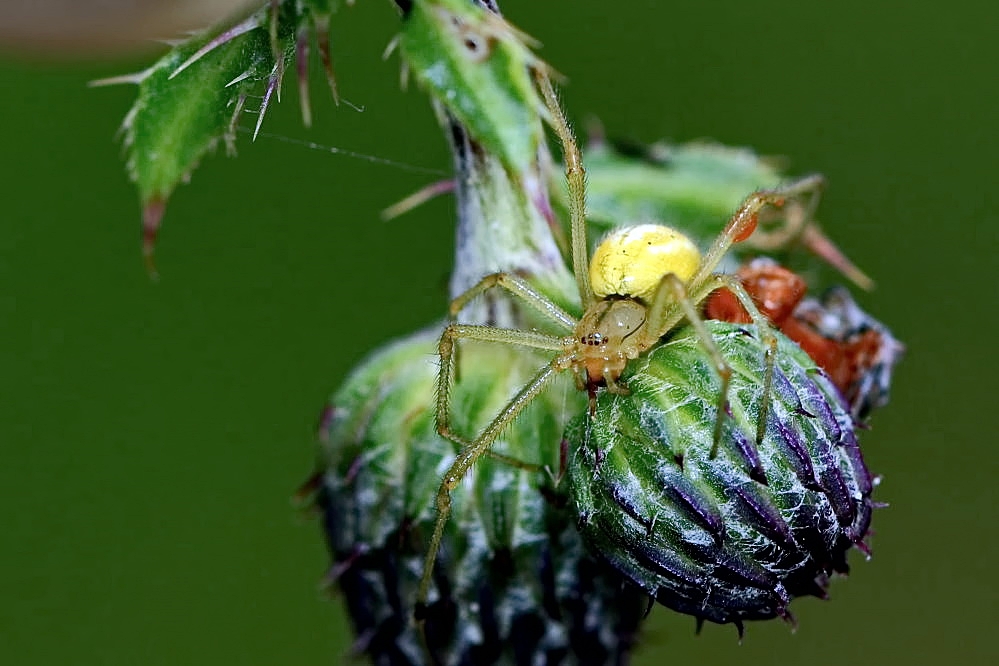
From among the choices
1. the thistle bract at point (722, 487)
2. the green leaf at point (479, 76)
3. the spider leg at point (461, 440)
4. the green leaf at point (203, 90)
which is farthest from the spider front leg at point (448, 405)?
the green leaf at point (203, 90)

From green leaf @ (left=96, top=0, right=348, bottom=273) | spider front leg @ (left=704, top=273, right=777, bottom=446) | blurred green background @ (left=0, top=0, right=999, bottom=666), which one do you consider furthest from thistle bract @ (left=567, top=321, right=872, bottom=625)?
blurred green background @ (left=0, top=0, right=999, bottom=666)

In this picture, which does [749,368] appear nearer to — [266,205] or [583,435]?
[583,435]

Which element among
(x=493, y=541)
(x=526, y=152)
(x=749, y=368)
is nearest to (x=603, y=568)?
(x=493, y=541)

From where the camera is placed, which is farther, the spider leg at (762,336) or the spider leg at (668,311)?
the spider leg at (668,311)

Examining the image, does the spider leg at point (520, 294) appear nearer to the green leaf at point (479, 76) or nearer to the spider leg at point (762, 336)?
the spider leg at point (762, 336)

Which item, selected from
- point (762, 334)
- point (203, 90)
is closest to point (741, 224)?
point (762, 334)

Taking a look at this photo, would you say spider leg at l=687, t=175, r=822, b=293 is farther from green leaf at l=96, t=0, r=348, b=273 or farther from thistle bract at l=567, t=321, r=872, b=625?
green leaf at l=96, t=0, r=348, b=273

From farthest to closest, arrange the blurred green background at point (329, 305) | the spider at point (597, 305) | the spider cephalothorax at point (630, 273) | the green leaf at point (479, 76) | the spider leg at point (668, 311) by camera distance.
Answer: the blurred green background at point (329, 305) < the spider cephalothorax at point (630, 273) < the spider at point (597, 305) < the spider leg at point (668, 311) < the green leaf at point (479, 76)
